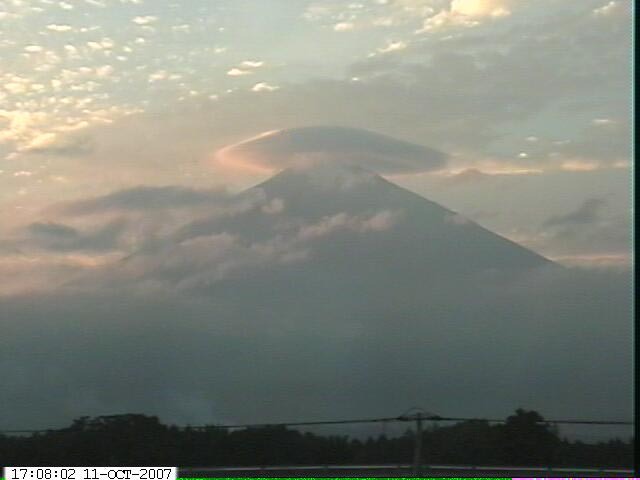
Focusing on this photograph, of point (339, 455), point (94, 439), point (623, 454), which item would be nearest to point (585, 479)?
point (623, 454)

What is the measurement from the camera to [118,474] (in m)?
11.1

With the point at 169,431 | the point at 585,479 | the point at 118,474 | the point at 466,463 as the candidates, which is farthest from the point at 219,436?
the point at 585,479

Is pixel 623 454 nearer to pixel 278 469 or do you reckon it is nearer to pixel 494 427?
pixel 494 427

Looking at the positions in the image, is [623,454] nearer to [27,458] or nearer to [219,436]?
[219,436]

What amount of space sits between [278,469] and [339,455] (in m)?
0.73

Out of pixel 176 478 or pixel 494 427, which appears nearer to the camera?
pixel 176 478

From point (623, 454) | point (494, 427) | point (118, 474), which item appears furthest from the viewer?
point (494, 427)

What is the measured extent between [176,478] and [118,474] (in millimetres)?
598

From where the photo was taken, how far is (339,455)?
12.5 metres

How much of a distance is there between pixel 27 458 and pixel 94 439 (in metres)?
0.88

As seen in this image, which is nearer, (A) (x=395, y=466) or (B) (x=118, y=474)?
(B) (x=118, y=474)

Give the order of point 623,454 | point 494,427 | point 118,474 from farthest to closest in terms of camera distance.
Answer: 1. point 494,427
2. point 623,454
3. point 118,474

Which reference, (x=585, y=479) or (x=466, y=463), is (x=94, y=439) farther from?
(x=585, y=479)

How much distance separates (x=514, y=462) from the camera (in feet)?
40.2
